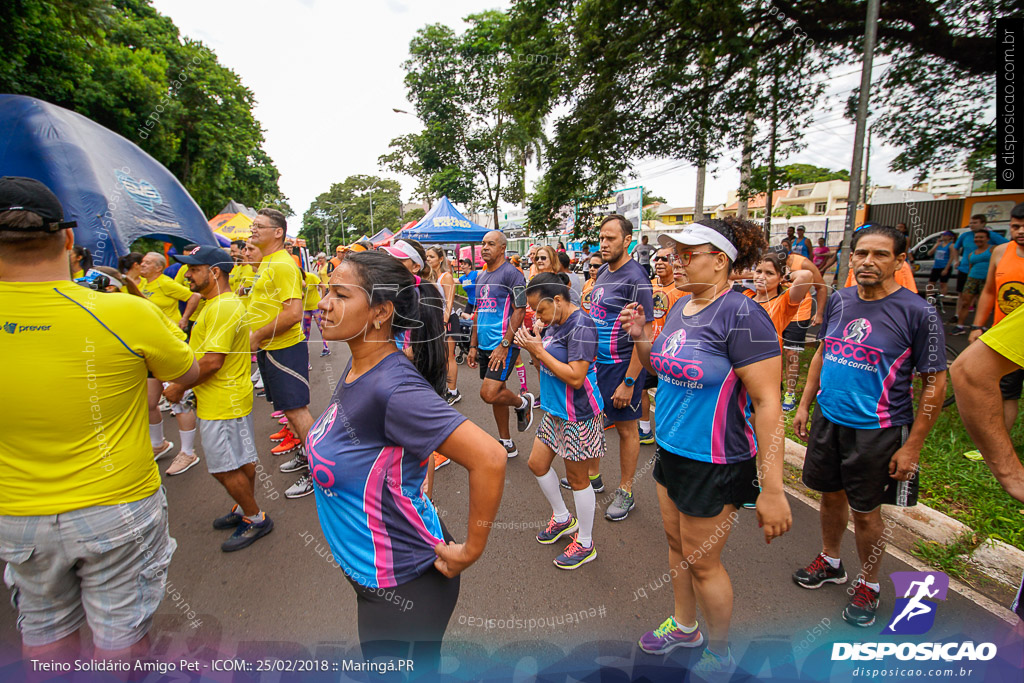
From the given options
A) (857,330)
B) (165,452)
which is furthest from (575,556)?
(165,452)

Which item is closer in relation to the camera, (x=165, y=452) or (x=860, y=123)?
(x=165, y=452)

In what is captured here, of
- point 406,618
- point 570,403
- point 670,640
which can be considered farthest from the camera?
point 570,403

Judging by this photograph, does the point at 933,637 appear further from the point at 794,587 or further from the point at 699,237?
the point at 699,237

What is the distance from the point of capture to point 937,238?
12.8m

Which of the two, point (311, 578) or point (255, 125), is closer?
point (311, 578)

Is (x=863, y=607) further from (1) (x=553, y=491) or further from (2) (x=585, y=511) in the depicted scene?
(1) (x=553, y=491)

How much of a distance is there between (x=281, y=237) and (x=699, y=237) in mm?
3476

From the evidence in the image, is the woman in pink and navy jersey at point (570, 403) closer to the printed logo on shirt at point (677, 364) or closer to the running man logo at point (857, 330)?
the printed logo on shirt at point (677, 364)

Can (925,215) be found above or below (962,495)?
above

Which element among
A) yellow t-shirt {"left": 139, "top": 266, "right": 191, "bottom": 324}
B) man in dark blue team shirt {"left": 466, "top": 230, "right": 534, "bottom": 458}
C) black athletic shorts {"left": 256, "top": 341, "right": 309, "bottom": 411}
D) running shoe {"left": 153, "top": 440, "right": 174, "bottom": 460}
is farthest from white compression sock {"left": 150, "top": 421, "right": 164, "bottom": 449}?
man in dark blue team shirt {"left": 466, "top": 230, "right": 534, "bottom": 458}

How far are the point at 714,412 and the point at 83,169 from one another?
9178 millimetres

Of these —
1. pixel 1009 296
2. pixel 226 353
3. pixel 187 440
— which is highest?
pixel 226 353

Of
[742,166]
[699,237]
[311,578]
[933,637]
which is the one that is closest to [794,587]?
[933,637]

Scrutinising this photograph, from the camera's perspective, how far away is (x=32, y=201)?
153cm
